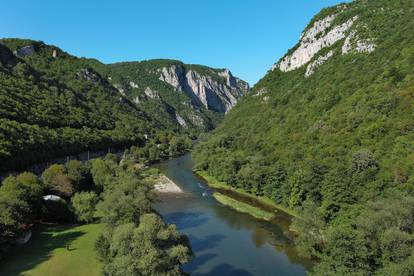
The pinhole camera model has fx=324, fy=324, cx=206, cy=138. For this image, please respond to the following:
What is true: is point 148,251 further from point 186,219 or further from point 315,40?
point 315,40

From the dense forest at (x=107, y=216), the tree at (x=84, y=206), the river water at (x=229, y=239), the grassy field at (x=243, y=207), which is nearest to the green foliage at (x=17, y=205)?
the dense forest at (x=107, y=216)

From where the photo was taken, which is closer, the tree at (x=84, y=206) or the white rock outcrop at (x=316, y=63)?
the tree at (x=84, y=206)

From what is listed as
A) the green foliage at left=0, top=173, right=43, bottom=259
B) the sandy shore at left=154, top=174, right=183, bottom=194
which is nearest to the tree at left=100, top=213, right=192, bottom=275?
the green foliage at left=0, top=173, right=43, bottom=259

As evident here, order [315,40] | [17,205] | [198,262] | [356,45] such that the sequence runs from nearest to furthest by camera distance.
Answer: [198,262]
[17,205]
[356,45]
[315,40]

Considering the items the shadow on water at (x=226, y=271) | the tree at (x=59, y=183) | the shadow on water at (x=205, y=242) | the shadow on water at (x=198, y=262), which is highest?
the tree at (x=59, y=183)

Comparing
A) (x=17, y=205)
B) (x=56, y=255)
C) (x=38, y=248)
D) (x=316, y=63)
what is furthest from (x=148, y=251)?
(x=316, y=63)

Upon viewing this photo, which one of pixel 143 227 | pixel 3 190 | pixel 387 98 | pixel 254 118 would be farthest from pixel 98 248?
pixel 254 118

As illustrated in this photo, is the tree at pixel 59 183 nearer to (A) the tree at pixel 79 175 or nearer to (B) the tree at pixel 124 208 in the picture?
(A) the tree at pixel 79 175

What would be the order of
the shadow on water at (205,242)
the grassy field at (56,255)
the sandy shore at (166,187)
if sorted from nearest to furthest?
1. the grassy field at (56,255)
2. the shadow on water at (205,242)
3. the sandy shore at (166,187)
